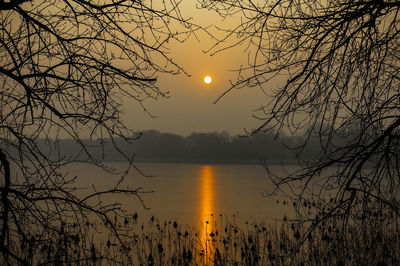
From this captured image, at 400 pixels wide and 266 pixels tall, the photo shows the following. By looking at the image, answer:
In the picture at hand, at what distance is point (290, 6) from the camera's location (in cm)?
430

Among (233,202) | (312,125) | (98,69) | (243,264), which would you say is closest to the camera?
(98,69)

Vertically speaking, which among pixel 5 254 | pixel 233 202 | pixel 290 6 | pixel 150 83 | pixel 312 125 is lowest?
pixel 233 202

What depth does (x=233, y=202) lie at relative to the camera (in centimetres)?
2617

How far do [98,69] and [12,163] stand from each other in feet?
4.66

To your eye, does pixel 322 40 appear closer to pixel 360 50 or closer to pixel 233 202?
pixel 360 50

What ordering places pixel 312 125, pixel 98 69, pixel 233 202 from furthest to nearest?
pixel 233 202, pixel 312 125, pixel 98 69

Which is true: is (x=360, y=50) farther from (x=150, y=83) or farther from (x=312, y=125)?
(x=150, y=83)

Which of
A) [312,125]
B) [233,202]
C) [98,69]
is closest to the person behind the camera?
[98,69]

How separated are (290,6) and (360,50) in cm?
83

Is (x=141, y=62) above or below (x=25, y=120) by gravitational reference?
above

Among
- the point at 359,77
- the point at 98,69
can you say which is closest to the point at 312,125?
A: the point at 359,77

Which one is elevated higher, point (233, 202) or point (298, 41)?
point (298, 41)

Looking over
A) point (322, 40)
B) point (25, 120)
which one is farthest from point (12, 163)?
point (322, 40)

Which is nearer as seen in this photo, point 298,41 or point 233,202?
point 298,41
